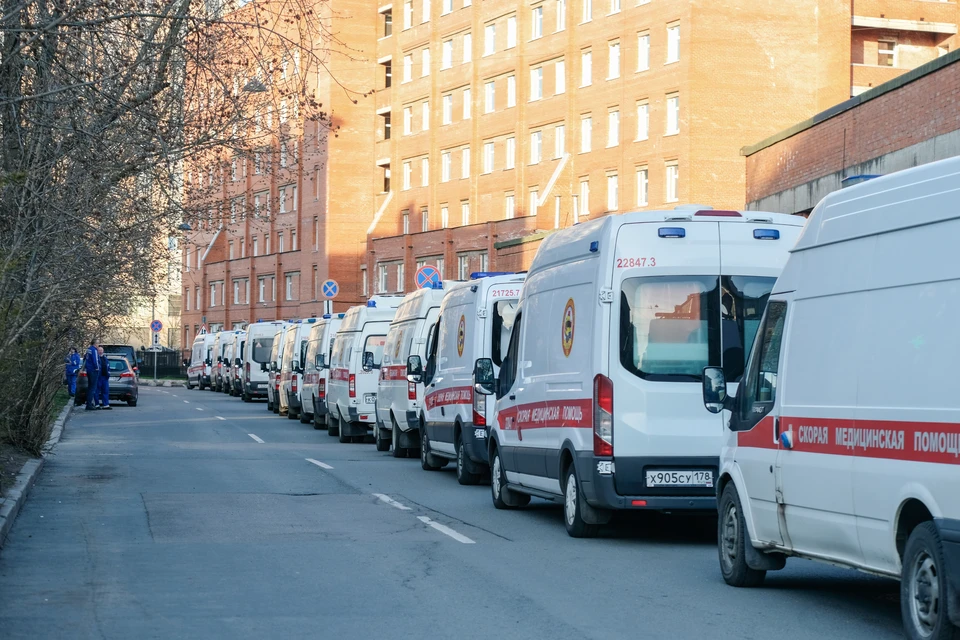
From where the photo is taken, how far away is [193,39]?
12.5m

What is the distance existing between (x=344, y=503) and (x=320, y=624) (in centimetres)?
722

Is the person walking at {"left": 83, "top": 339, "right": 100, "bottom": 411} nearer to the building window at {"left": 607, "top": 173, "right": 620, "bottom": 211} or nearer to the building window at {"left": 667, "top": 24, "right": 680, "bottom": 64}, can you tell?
the building window at {"left": 607, "top": 173, "right": 620, "bottom": 211}

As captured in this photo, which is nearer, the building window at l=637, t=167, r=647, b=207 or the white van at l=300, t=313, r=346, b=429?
the white van at l=300, t=313, r=346, b=429

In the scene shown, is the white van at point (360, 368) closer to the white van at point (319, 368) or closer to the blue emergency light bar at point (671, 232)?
the white van at point (319, 368)

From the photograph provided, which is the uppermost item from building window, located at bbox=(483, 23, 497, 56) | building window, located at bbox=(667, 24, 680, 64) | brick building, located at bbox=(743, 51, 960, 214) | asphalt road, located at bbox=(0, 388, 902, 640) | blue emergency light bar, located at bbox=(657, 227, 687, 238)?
building window, located at bbox=(483, 23, 497, 56)

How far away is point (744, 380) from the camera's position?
970 cm

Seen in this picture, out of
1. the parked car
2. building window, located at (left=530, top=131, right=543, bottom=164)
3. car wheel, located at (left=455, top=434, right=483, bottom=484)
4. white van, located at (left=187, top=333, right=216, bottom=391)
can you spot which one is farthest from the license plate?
building window, located at (left=530, top=131, right=543, bottom=164)

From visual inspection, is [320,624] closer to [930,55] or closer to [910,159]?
[910,159]

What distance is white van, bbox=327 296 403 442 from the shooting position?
26.7 metres

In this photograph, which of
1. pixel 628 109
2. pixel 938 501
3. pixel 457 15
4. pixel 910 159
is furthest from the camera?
pixel 457 15

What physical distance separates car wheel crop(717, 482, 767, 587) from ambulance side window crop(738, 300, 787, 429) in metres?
0.57

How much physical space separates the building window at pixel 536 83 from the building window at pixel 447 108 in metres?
7.30

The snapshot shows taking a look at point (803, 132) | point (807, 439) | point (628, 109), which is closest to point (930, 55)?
point (628, 109)

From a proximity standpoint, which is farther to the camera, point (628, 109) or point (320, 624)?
point (628, 109)
